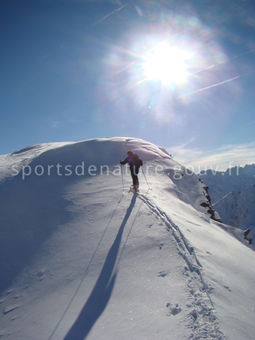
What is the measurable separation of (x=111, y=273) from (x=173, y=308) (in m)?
2.22

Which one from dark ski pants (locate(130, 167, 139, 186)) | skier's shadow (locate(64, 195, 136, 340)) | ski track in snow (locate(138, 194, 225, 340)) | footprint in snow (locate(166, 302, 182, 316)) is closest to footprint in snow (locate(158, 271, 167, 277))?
ski track in snow (locate(138, 194, 225, 340))

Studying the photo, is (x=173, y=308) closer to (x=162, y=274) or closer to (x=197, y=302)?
(x=197, y=302)

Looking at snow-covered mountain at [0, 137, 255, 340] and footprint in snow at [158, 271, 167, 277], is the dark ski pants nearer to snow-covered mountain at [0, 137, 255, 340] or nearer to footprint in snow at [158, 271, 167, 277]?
snow-covered mountain at [0, 137, 255, 340]

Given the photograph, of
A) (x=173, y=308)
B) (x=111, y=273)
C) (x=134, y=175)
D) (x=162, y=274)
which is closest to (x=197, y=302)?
(x=173, y=308)

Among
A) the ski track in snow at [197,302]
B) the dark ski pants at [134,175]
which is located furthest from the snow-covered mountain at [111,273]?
the dark ski pants at [134,175]

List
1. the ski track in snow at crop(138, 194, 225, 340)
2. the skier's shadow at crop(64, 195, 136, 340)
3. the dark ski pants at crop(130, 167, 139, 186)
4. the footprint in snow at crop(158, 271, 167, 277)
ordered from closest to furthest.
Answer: the ski track in snow at crop(138, 194, 225, 340), the skier's shadow at crop(64, 195, 136, 340), the footprint in snow at crop(158, 271, 167, 277), the dark ski pants at crop(130, 167, 139, 186)

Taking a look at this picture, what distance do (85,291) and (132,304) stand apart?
148 centimetres

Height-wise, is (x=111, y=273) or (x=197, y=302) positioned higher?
(x=111, y=273)

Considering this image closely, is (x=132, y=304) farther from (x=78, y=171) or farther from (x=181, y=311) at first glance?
(x=78, y=171)

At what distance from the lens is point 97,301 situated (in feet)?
21.1

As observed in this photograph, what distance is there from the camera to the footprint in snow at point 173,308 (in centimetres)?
577

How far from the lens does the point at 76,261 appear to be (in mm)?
8461

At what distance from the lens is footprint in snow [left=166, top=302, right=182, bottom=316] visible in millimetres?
5770

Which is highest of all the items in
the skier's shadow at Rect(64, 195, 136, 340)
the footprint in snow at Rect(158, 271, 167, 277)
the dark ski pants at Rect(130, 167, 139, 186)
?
the dark ski pants at Rect(130, 167, 139, 186)
